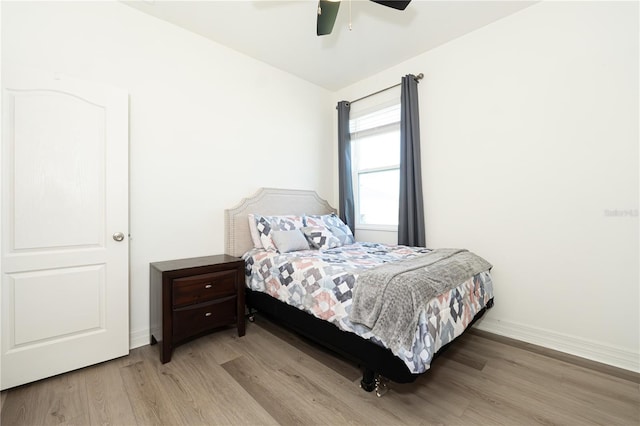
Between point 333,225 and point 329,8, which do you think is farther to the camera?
point 333,225

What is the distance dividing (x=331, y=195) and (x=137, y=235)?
7.97 ft

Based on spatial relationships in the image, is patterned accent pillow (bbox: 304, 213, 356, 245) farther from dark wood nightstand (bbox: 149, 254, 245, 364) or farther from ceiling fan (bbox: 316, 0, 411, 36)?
ceiling fan (bbox: 316, 0, 411, 36)

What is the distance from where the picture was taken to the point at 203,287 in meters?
2.21

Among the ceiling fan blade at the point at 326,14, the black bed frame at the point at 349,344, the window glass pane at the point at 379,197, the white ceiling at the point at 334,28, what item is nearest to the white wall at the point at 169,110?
the white ceiling at the point at 334,28

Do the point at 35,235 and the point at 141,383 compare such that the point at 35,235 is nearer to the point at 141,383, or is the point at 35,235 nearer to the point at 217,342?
the point at 141,383

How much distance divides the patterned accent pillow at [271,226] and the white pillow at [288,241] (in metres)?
0.07

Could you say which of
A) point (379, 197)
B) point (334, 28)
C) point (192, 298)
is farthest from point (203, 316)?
→ point (334, 28)

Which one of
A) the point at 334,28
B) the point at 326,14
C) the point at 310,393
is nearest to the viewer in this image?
the point at 310,393

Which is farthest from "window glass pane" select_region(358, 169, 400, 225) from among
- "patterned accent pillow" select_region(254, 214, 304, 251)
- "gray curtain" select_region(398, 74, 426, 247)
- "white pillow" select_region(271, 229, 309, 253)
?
"white pillow" select_region(271, 229, 309, 253)

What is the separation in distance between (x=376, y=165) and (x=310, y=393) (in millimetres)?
2653

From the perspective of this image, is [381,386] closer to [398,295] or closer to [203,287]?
[398,295]

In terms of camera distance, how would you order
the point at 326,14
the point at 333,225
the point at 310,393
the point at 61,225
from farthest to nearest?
the point at 333,225 → the point at 326,14 → the point at 61,225 → the point at 310,393

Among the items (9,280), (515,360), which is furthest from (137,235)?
(515,360)

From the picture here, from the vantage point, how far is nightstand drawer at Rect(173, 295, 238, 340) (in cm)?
209
